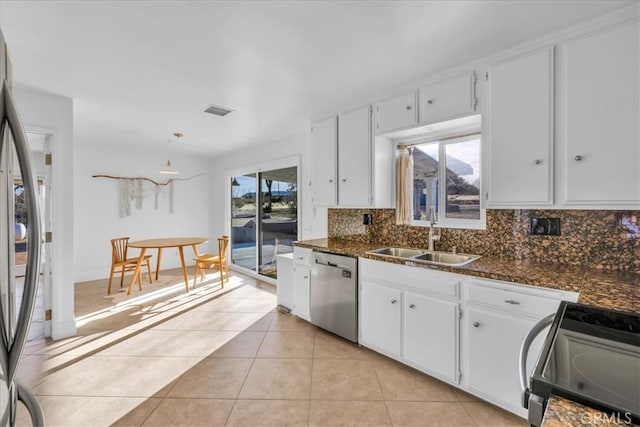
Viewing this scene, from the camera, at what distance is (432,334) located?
7.02 feet

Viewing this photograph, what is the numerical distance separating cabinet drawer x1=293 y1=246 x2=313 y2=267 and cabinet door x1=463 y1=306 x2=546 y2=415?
66.0 inches

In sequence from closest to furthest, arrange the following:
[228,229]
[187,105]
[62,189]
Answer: [62,189] < [187,105] < [228,229]

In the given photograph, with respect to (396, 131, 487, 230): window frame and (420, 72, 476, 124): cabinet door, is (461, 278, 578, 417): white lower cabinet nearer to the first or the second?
(396, 131, 487, 230): window frame

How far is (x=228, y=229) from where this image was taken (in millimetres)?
6109

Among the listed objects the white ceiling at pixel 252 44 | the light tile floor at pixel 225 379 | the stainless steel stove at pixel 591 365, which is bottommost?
the light tile floor at pixel 225 379

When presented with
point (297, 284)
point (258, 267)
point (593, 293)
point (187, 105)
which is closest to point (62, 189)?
point (187, 105)

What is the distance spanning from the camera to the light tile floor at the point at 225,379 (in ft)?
6.09

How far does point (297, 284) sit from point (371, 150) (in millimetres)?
1725

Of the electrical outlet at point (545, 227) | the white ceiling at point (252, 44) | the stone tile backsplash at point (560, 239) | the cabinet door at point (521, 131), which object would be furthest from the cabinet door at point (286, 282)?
the electrical outlet at point (545, 227)

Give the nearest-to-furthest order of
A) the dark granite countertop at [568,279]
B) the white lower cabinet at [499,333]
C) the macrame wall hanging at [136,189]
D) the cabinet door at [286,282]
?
the dark granite countertop at [568,279], the white lower cabinet at [499,333], the cabinet door at [286,282], the macrame wall hanging at [136,189]

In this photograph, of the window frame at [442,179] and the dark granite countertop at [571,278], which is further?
the window frame at [442,179]

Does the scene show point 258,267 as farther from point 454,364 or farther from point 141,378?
point 454,364

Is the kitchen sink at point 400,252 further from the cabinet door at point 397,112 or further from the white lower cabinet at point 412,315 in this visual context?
the cabinet door at point 397,112

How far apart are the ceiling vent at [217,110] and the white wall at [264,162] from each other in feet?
4.17
